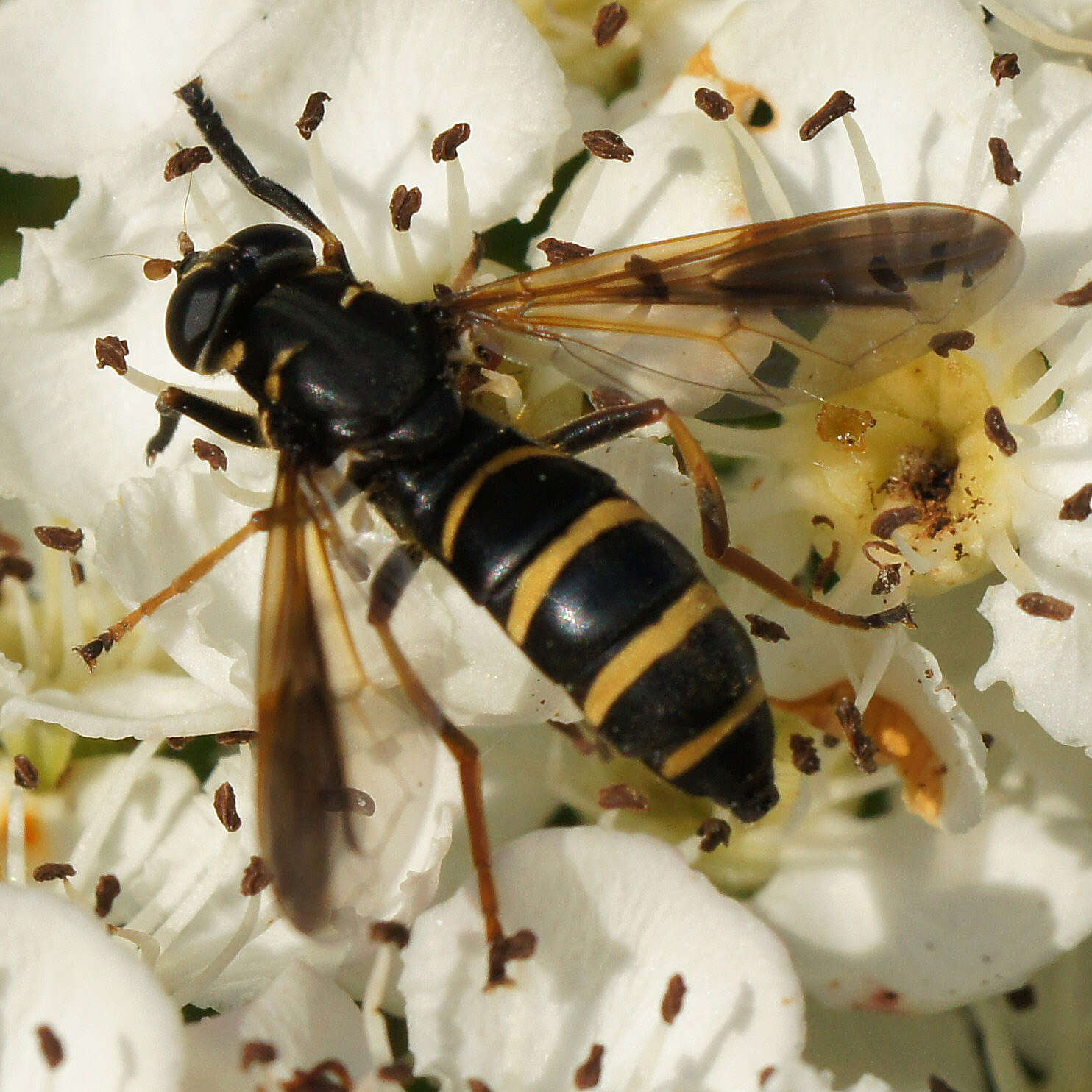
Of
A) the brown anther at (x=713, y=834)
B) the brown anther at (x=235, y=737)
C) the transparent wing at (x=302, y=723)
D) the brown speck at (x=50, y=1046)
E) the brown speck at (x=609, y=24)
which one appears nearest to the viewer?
the transparent wing at (x=302, y=723)

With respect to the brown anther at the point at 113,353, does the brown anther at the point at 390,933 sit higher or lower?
lower

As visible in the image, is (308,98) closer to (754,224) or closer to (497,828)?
(754,224)

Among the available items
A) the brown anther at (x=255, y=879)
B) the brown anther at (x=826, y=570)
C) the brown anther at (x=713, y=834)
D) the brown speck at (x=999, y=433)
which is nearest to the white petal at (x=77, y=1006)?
the brown anther at (x=255, y=879)

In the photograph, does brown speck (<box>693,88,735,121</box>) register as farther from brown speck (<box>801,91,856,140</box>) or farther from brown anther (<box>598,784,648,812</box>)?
brown anther (<box>598,784,648,812</box>)

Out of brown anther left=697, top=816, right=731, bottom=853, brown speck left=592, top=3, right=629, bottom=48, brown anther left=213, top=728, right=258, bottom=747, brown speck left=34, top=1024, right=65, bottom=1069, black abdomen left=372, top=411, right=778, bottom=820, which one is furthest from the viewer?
brown speck left=592, top=3, right=629, bottom=48

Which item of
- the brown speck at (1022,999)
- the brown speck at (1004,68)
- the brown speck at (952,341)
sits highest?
the brown speck at (1004,68)

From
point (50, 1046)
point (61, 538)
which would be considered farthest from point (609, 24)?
point (50, 1046)

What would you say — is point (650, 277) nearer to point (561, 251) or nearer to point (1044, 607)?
point (561, 251)

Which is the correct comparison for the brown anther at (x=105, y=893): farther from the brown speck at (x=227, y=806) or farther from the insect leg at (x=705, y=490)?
the insect leg at (x=705, y=490)

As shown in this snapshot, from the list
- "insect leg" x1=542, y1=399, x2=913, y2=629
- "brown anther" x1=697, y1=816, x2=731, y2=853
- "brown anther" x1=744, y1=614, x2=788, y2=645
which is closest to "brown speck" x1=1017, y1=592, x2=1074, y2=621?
"insect leg" x1=542, y1=399, x2=913, y2=629
